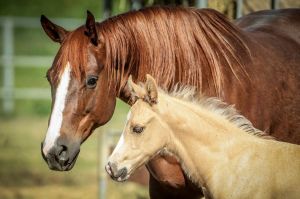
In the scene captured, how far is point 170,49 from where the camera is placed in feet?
15.2

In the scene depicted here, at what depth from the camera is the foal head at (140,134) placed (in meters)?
4.11

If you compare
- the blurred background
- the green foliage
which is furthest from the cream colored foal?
the green foliage

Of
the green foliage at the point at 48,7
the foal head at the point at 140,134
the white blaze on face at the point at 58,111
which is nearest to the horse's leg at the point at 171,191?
the foal head at the point at 140,134

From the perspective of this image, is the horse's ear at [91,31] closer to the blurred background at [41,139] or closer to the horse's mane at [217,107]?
the horse's mane at [217,107]

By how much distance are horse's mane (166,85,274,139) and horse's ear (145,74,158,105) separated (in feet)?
0.53

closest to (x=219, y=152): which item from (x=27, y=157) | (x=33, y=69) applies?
(x=27, y=157)

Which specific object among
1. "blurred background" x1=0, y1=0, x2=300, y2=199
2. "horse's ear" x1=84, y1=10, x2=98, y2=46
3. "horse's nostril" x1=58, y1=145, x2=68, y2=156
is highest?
"horse's ear" x1=84, y1=10, x2=98, y2=46

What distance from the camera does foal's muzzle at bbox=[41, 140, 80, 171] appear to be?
4.20m

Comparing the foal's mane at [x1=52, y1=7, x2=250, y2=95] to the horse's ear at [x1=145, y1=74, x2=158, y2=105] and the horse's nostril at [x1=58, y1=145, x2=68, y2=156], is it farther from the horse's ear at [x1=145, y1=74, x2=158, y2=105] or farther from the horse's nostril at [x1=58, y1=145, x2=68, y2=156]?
the horse's nostril at [x1=58, y1=145, x2=68, y2=156]

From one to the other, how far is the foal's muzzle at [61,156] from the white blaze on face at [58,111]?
3 centimetres

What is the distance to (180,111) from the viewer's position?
4211mm

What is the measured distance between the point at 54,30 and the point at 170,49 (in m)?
0.67

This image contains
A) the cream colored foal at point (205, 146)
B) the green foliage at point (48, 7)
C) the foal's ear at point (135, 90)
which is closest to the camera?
the cream colored foal at point (205, 146)

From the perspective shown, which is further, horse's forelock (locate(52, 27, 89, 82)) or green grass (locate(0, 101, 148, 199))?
green grass (locate(0, 101, 148, 199))
